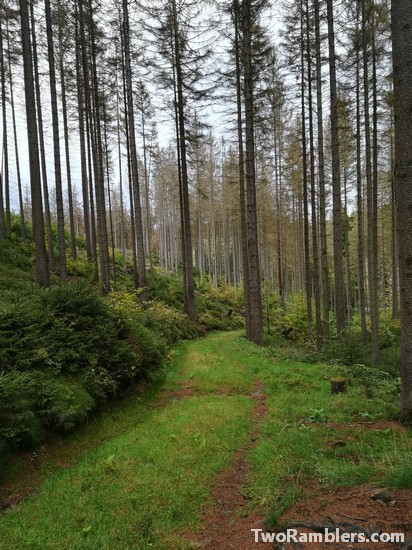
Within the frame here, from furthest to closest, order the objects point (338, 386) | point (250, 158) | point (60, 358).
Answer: point (250, 158) < point (338, 386) < point (60, 358)

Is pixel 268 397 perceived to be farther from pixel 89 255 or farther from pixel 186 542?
pixel 89 255

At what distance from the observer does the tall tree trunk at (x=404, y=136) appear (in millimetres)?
3980

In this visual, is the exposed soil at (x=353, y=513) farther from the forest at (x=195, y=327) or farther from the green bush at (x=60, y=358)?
the green bush at (x=60, y=358)

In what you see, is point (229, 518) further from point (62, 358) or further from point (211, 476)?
A: point (62, 358)

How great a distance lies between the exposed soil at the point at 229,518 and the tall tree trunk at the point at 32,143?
25.4 feet

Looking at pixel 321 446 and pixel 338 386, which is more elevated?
pixel 321 446

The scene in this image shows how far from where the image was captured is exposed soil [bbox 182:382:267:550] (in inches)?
107

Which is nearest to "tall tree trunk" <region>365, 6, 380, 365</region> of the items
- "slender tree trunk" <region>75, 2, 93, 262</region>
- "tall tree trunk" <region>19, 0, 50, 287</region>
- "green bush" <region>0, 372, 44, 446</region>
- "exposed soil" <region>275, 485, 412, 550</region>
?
"exposed soil" <region>275, 485, 412, 550</region>

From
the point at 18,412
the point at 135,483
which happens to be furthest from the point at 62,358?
the point at 135,483

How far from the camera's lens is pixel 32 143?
9156mm

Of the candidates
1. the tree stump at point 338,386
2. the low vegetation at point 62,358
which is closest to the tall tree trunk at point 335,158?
the tree stump at point 338,386

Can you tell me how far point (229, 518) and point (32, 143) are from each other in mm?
10059

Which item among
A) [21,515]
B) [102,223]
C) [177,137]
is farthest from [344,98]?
[21,515]

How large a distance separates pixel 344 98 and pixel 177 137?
7118 millimetres
